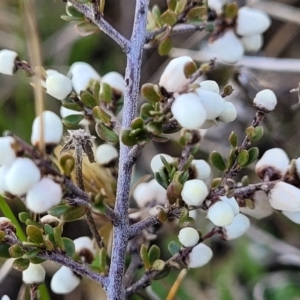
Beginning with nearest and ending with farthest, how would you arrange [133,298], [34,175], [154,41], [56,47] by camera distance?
[34,175]
[154,41]
[133,298]
[56,47]

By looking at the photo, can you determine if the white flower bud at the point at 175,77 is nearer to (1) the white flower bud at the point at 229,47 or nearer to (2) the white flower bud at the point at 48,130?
(2) the white flower bud at the point at 48,130

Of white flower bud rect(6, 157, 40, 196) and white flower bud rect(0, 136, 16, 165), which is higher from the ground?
white flower bud rect(0, 136, 16, 165)

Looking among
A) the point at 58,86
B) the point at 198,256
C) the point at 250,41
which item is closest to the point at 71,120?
the point at 58,86

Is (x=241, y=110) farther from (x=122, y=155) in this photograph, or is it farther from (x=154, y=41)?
(x=122, y=155)

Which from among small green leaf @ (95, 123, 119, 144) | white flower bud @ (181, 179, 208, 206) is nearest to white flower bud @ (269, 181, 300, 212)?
white flower bud @ (181, 179, 208, 206)

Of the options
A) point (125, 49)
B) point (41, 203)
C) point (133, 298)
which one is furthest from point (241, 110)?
point (41, 203)

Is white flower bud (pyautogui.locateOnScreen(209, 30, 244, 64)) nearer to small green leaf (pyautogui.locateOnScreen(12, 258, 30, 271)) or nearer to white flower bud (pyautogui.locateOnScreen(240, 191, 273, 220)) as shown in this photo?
white flower bud (pyautogui.locateOnScreen(240, 191, 273, 220))
